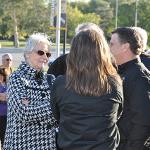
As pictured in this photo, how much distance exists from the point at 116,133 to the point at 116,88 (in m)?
0.32

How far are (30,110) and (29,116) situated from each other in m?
0.05

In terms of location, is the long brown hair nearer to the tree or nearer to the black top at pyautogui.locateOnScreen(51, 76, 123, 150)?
the black top at pyautogui.locateOnScreen(51, 76, 123, 150)

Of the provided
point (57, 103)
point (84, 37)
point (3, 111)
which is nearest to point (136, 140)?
point (57, 103)

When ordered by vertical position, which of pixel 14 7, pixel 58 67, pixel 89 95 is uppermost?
pixel 89 95

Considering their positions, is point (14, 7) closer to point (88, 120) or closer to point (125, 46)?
point (125, 46)

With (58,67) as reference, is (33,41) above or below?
above

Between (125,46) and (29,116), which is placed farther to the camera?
(125,46)

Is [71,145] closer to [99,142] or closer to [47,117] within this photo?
[99,142]

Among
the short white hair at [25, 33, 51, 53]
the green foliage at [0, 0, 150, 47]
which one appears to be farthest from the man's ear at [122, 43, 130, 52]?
the green foliage at [0, 0, 150, 47]

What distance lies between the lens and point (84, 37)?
3.26 meters

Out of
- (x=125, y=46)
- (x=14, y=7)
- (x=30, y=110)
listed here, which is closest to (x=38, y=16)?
(x=14, y=7)

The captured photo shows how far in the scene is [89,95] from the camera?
3.27 m

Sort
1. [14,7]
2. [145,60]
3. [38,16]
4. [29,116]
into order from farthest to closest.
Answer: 1. [38,16]
2. [14,7]
3. [145,60]
4. [29,116]

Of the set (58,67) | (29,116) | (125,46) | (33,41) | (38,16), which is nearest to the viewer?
(29,116)
